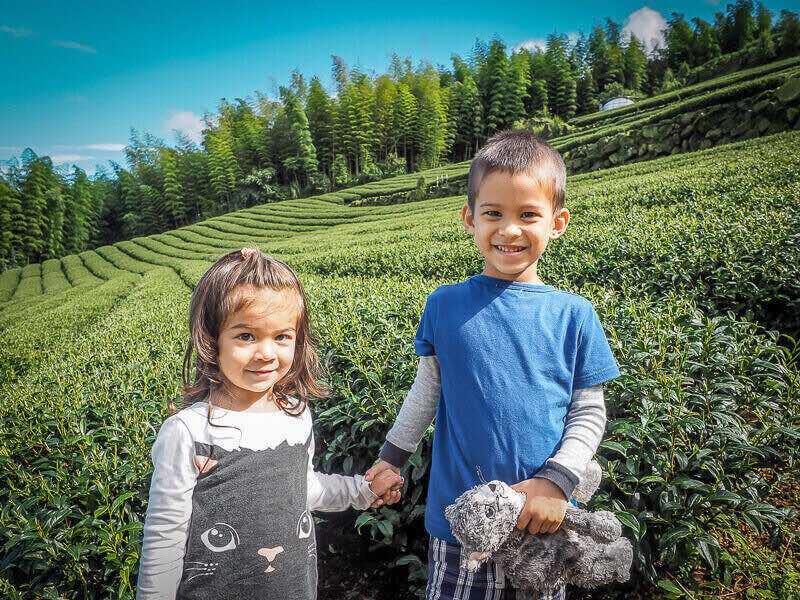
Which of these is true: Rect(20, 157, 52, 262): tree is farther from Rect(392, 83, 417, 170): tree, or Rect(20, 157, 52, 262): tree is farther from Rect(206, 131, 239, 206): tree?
Rect(392, 83, 417, 170): tree

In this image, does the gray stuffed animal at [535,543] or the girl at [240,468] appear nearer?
the gray stuffed animal at [535,543]

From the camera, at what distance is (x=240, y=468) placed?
Answer: 1.23 meters

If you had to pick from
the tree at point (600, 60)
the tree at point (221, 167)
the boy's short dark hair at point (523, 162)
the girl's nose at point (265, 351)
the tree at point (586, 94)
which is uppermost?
the tree at point (600, 60)

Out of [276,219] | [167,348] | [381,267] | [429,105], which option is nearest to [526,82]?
[429,105]

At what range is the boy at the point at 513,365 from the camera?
117cm

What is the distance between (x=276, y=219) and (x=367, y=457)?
1244 inches

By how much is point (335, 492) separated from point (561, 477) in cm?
75

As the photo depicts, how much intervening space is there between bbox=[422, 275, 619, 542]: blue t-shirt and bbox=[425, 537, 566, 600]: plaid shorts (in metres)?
0.06

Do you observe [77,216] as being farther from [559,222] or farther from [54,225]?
[559,222]

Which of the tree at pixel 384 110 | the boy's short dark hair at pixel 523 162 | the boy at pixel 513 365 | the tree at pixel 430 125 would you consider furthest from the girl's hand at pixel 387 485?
the tree at pixel 384 110

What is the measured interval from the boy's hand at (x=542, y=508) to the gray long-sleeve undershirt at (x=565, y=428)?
0.02m

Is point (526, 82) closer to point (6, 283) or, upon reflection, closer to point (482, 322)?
point (6, 283)

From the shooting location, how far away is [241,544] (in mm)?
1219

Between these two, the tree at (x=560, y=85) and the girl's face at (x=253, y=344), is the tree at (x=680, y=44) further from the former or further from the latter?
the girl's face at (x=253, y=344)
